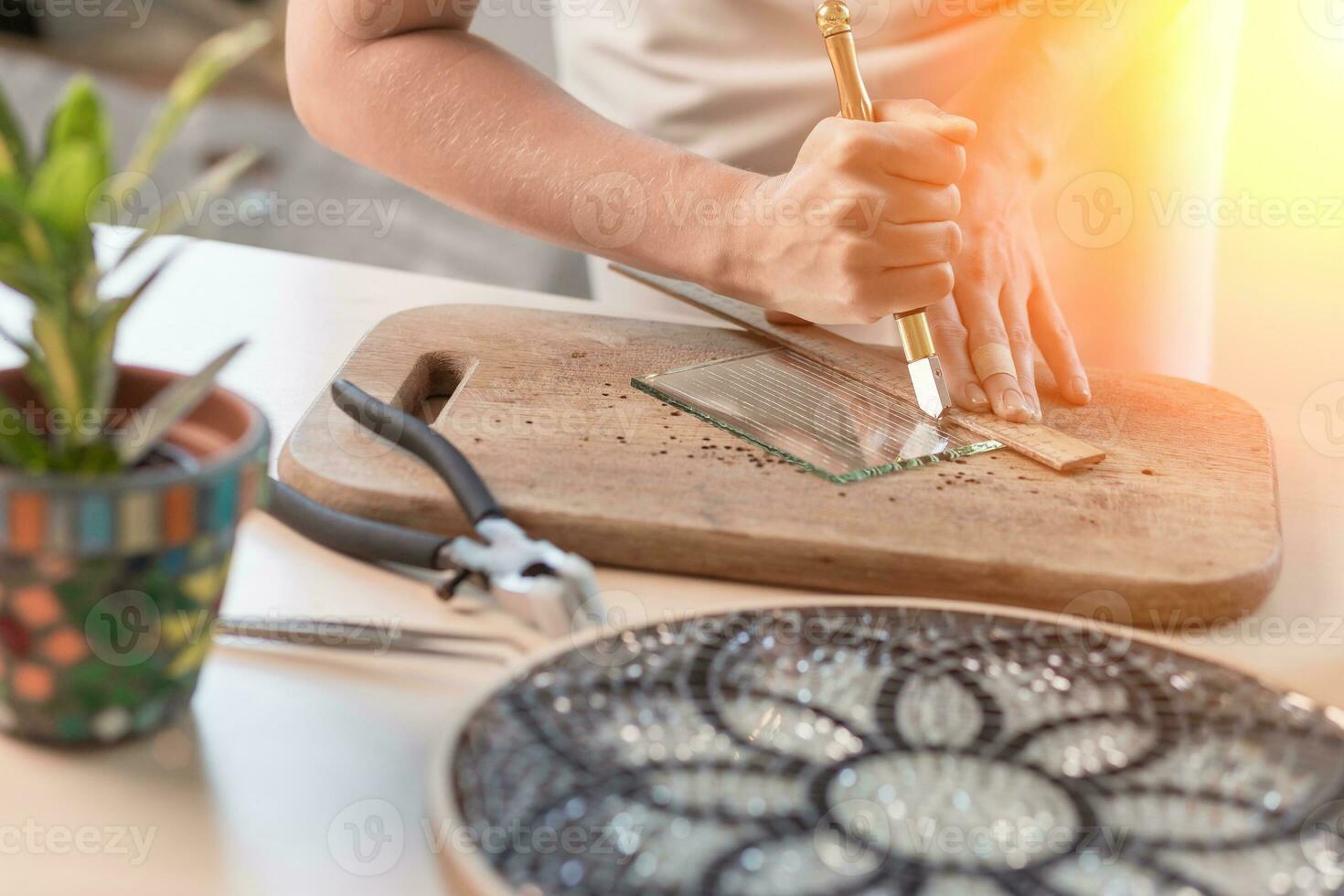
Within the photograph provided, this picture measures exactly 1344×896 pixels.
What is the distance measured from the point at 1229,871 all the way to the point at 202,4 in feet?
14.4

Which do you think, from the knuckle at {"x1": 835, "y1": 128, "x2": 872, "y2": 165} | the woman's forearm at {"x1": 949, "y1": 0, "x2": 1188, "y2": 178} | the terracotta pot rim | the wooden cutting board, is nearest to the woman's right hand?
the knuckle at {"x1": 835, "y1": 128, "x2": 872, "y2": 165}

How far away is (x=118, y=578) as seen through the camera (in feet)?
1.66

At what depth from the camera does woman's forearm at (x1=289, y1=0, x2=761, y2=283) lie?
1.09 meters

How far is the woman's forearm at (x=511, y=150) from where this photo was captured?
1.09 metres

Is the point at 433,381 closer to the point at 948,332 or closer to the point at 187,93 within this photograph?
the point at 948,332

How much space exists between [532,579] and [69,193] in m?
0.30

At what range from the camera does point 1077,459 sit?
2.81 ft

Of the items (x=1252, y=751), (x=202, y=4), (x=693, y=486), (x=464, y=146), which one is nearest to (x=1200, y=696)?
(x=1252, y=751)

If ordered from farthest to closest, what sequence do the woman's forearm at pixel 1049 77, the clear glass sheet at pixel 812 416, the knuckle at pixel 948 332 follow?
1. the woman's forearm at pixel 1049 77
2. the knuckle at pixel 948 332
3. the clear glass sheet at pixel 812 416

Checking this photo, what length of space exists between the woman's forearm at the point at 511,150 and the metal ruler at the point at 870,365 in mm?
57

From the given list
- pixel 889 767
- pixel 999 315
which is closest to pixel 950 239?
pixel 999 315

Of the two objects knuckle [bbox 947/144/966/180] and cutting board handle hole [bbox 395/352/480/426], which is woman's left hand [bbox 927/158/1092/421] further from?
cutting board handle hole [bbox 395/352/480/426]

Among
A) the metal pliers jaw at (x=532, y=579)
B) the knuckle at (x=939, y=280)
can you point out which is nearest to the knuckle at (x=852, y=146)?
the knuckle at (x=939, y=280)

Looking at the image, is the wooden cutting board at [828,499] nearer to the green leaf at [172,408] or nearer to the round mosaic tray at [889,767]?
the round mosaic tray at [889,767]
